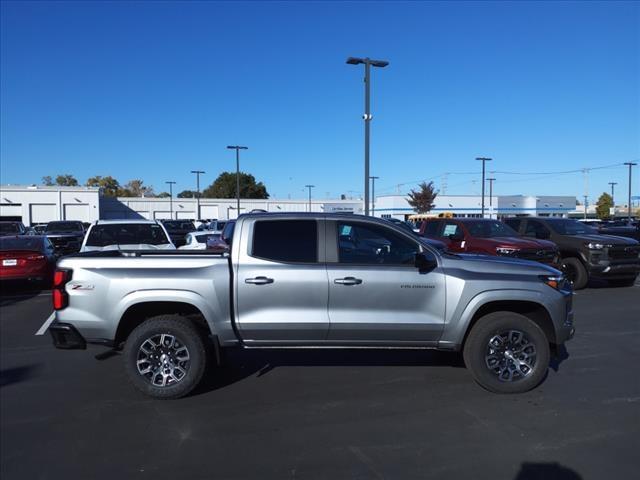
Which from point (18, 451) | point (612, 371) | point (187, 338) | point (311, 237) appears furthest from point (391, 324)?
point (18, 451)

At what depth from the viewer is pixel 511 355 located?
5461mm

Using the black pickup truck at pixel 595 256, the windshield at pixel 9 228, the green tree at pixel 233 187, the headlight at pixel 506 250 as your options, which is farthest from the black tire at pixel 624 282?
the green tree at pixel 233 187

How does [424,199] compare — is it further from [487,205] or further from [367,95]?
[367,95]

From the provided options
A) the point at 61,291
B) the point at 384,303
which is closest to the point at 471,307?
the point at 384,303

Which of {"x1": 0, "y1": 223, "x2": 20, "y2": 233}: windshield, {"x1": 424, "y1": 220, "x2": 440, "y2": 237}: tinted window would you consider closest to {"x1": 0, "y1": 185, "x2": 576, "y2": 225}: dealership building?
{"x1": 0, "y1": 223, "x2": 20, "y2": 233}: windshield

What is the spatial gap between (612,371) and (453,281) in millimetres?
2481

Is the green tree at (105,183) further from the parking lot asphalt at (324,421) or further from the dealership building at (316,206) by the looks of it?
the parking lot asphalt at (324,421)

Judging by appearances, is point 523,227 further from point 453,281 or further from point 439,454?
point 439,454

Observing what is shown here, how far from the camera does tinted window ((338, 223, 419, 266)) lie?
549 centimetres

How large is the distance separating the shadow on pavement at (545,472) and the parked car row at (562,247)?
8.44m

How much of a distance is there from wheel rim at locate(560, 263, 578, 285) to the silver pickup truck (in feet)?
27.8

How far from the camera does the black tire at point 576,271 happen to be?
12914mm

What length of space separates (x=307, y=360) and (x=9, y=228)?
22.3m

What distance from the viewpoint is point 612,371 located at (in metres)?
6.19
